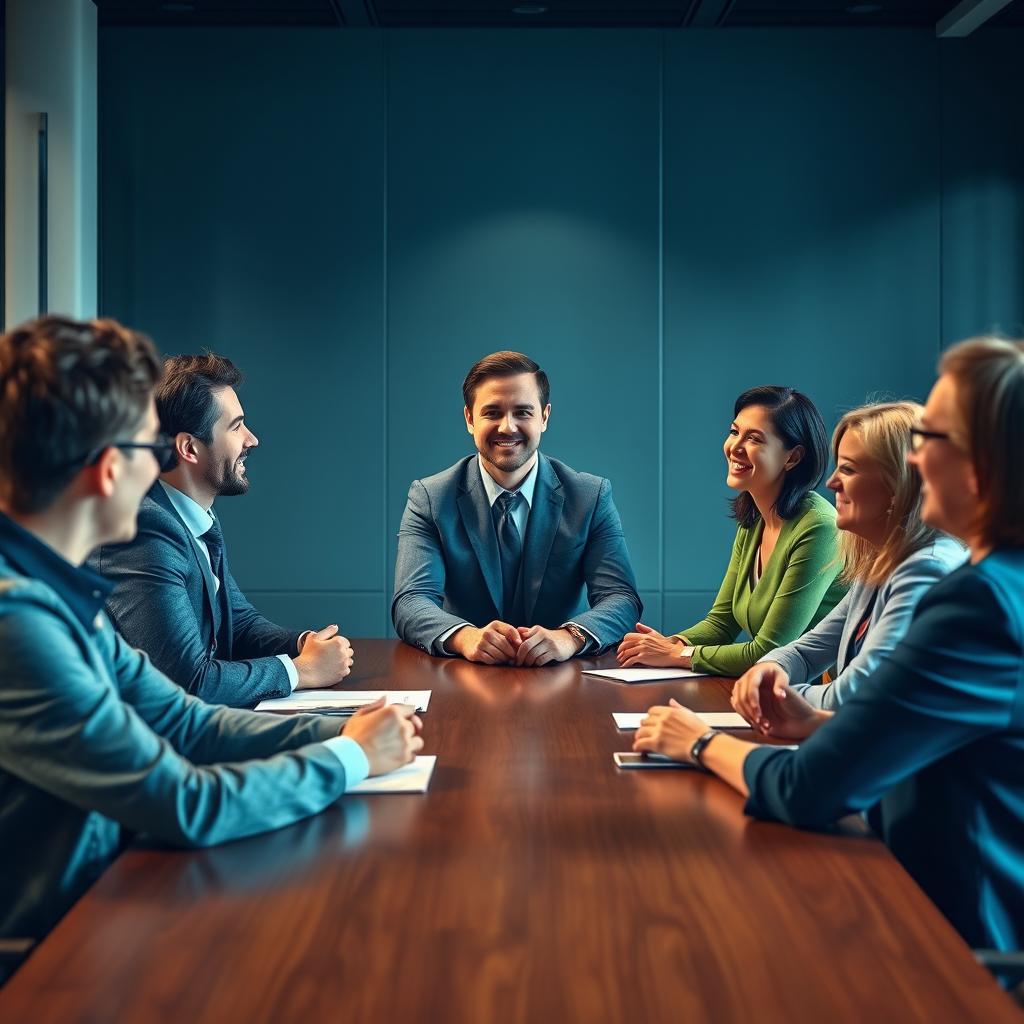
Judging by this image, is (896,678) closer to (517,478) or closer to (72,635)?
(72,635)

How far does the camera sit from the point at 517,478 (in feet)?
11.5

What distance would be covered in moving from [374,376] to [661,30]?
194 cm

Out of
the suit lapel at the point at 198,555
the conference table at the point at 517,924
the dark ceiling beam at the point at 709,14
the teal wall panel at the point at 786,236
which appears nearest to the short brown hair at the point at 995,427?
the conference table at the point at 517,924

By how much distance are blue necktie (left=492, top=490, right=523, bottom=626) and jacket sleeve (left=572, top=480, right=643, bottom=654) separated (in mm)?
203

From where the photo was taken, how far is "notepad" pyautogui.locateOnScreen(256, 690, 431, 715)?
2262mm

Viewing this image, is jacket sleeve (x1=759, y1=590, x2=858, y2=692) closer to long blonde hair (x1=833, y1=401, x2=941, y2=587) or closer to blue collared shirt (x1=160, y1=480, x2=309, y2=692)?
long blonde hair (x1=833, y1=401, x2=941, y2=587)

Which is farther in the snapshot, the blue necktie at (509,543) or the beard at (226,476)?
the blue necktie at (509,543)

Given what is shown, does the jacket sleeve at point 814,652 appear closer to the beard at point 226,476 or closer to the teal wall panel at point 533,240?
the beard at point 226,476

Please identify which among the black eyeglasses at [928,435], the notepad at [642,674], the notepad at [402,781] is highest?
the black eyeglasses at [928,435]

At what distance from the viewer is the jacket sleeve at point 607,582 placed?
3131 millimetres

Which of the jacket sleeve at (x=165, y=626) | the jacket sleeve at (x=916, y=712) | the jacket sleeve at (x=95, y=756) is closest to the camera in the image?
the jacket sleeve at (x=95, y=756)

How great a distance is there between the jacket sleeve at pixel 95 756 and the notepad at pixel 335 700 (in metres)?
0.76

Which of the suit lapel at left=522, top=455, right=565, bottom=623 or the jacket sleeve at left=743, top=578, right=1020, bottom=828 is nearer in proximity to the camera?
the jacket sleeve at left=743, top=578, right=1020, bottom=828

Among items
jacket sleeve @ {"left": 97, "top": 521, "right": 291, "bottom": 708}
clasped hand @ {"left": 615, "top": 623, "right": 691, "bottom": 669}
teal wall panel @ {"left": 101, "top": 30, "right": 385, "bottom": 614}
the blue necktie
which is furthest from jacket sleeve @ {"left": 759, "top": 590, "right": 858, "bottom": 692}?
teal wall panel @ {"left": 101, "top": 30, "right": 385, "bottom": 614}
